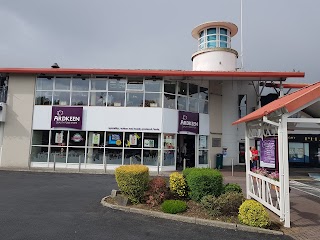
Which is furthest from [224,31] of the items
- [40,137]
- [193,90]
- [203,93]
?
[40,137]

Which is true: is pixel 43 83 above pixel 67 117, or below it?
above

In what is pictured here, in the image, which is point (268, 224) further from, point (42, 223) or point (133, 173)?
point (42, 223)

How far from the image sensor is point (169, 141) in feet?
63.2

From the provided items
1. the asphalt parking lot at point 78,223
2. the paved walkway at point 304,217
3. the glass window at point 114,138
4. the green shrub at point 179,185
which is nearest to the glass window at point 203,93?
the glass window at point 114,138

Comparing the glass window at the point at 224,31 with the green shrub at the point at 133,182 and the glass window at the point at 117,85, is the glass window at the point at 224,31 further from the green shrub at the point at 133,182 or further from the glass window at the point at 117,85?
the green shrub at the point at 133,182

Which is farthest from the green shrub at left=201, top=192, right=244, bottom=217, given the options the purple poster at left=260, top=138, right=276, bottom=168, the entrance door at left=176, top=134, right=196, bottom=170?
the entrance door at left=176, top=134, right=196, bottom=170

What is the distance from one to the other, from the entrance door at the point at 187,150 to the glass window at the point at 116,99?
5.48 metres

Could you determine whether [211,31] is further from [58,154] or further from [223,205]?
[223,205]

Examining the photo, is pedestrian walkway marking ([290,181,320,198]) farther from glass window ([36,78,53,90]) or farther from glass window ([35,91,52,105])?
glass window ([36,78,53,90])

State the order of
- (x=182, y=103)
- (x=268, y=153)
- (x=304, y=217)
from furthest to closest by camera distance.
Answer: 1. (x=182, y=103)
2. (x=268, y=153)
3. (x=304, y=217)

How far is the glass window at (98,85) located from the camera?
1950 cm

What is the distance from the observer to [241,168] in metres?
21.0

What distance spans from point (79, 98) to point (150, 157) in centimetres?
646

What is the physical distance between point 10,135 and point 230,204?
1698cm
